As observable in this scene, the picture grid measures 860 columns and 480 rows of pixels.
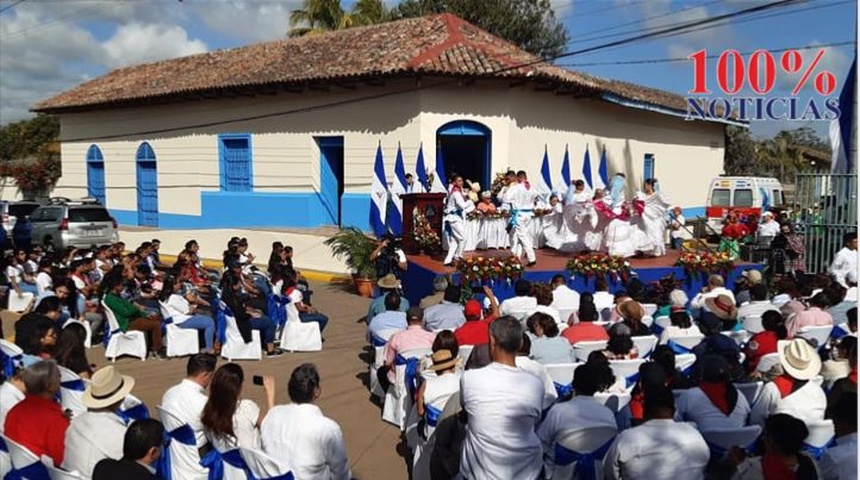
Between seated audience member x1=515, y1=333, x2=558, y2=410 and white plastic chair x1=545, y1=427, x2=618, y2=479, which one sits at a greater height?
seated audience member x1=515, y1=333, x2=558, y2=410

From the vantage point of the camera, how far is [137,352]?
9180 millimetres

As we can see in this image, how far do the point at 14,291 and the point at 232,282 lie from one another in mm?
4650

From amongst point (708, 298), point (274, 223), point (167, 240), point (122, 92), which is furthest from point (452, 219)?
point (122, 92)

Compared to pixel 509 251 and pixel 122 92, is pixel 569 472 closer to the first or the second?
pixel 509 251

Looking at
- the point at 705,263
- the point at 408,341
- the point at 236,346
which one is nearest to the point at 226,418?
the point at 408,341

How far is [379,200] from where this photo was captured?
51.3ft

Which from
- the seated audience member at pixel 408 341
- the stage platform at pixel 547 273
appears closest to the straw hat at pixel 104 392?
the seated audience member at pixel 408 341

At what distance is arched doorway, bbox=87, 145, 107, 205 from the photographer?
25609 mm

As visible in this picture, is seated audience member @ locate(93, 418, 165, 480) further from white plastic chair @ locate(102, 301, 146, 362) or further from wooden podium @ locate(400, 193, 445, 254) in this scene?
wooden podium @ locate(400, 193, 445, 254)

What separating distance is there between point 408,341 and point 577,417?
→ 2.55 meters

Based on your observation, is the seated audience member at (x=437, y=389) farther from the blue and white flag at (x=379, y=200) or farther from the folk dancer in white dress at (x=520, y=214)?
the blue and white flag at (x=379, y=200)

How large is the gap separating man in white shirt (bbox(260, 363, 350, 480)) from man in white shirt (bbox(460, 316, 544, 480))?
0.91 m

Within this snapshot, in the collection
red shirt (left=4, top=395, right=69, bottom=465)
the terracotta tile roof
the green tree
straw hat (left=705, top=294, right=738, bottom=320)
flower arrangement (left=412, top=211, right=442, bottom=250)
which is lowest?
red shirt (left=4, top=395, right=69, bottom=465)

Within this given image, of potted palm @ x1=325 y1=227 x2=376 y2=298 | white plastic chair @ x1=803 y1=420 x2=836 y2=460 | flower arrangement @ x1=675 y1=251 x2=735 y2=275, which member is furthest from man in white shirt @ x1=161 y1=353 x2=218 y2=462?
flower arrangement @ x1=675 y1=251 x2=735 y2=275
